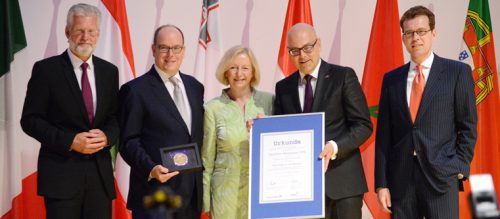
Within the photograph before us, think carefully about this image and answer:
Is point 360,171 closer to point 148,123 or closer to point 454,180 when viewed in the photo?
point 454,180

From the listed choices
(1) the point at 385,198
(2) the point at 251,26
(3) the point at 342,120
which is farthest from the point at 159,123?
(2) the point at 251,26

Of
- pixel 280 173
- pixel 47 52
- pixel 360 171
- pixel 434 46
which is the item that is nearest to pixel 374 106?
pixel 434 46

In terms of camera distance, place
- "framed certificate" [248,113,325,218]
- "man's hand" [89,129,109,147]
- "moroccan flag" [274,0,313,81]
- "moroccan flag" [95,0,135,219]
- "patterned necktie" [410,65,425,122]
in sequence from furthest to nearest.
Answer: "moroccan flag" [274,0,313,81], "moroccan flag" [95,0,135,219], "man's hand" [89,129,109,147], "patterned necktie" [410,65,425,122], "framed certificate" [248,113,325,218]

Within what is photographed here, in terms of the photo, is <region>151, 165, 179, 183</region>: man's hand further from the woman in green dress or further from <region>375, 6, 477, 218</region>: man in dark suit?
<region>375, 6, 477, 218</region>: man in dark suit

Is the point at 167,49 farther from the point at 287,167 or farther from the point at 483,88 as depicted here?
the point at 483,88

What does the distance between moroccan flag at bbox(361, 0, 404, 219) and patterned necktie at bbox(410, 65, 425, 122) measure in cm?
154

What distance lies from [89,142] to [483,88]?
2.96m

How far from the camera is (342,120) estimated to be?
3807 millimetres

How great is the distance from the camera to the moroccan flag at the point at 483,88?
16.3ft

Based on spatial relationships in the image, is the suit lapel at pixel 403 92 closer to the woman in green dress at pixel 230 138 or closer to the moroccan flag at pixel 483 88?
the woman in green dress at pixel 230 138

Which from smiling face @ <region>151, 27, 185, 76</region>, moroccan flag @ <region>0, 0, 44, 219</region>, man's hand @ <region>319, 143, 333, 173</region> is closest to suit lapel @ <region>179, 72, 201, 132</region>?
smiling face @ <region>151, 27, 185, 76</region>

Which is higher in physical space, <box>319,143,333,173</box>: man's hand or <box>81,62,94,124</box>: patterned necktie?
<box>81,62,94,124</box>: patterned necktie

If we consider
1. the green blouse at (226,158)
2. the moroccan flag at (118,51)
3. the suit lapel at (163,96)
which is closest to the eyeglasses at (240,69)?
the green blouse at (226,158)

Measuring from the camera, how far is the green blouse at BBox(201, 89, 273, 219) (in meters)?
Answer: 3.80
